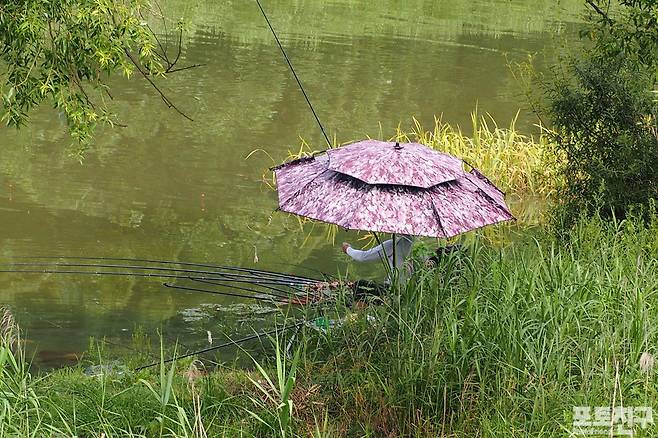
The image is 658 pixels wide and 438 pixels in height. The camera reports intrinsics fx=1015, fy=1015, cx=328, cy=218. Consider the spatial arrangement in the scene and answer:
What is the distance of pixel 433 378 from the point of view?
13.4 ft

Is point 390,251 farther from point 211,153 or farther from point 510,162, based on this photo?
point 211,153

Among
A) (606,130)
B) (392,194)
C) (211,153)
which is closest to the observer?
(392,194)

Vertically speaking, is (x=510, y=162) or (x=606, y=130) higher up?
(x=606, y=130)

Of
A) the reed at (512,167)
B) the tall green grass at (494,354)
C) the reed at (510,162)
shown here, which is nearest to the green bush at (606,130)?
the tall green grass at (494,354)

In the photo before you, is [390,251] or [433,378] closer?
[433,378]

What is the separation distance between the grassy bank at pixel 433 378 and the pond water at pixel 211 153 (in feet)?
4.36

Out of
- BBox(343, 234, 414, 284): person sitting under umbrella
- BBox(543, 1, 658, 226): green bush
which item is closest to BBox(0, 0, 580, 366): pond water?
BBox(343, 234, 414, 284): person sitting under umbrella

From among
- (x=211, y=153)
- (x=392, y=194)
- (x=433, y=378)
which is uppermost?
(x=392, y=194)

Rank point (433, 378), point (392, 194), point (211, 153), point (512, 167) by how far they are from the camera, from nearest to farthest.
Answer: point (433, 378) < point (392, 194) < point (512, 167) < point (211, 153)

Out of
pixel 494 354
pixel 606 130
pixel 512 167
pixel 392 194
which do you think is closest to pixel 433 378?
pixel 494 354

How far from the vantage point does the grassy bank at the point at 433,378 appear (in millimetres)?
3826

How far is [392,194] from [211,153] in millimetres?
6686

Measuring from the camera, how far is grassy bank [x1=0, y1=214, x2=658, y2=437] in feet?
12.6

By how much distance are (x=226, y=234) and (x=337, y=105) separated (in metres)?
5.65
